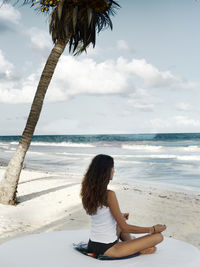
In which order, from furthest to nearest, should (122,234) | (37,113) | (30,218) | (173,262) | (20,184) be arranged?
(20,184) → (37,113) → (30,218) → (122,234) → (173,262)

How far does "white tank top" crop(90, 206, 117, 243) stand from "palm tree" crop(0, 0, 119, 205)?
436 cm

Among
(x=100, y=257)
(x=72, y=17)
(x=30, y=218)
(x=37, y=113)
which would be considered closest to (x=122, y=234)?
(x=100, y=257)

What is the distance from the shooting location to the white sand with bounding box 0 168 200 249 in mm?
6254

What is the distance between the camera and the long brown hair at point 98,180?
304cm

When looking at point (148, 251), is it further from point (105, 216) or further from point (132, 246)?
point (105, 216)

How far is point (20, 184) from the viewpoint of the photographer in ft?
35.1

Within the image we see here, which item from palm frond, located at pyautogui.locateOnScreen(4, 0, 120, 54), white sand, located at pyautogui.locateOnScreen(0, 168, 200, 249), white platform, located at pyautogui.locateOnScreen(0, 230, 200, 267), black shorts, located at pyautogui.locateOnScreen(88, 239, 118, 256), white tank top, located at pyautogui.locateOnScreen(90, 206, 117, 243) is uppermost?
palm frond, located at pyautogui.locateOnScreen(4, 0, 120, 54)

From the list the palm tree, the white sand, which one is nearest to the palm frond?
the palm tree

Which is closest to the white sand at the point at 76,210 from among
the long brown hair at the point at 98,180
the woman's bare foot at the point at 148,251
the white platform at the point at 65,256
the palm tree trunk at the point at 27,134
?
the palm tree trunk at the point at 27,134

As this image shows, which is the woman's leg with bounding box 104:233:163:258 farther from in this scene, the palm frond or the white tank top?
the palm frond

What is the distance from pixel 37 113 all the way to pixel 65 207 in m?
2.53

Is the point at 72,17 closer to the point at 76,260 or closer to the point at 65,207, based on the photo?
the point at 65,207

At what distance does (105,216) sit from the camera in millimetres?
3133

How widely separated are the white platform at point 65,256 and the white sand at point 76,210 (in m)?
2.04
